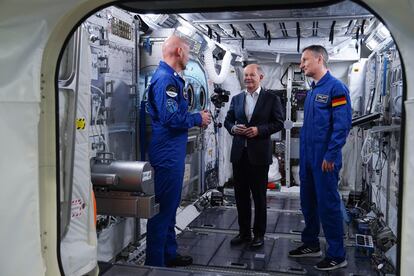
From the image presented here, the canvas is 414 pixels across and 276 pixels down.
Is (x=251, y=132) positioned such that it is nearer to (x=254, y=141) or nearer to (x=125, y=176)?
(x=254, y=141)

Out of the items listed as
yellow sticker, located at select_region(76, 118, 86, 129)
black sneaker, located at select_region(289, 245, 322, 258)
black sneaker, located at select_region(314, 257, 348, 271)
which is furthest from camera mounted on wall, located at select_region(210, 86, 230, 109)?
yellow sticker, located at select_region(76, 118, 86, 129)

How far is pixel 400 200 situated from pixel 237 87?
7943 mm

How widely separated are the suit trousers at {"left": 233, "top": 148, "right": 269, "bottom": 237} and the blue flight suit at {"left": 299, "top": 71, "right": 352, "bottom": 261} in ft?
2.20

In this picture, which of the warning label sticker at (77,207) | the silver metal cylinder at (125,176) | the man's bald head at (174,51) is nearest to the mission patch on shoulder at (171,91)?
the man's bald head at (174,51)

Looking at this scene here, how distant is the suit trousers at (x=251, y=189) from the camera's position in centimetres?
509

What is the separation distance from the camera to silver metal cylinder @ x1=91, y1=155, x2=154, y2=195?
3.72 meters

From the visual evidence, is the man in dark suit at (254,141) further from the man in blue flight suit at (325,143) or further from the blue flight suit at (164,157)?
the blue flight suit at (164,157)

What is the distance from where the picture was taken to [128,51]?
4.94 metres

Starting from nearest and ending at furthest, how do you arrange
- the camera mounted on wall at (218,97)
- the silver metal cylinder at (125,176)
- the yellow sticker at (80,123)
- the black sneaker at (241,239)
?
the yellow sticker at (80,123)
the silver metal cylinder at (125,176)
the black sneaker at (241,239)
the camera mounted on wall at (218,97)

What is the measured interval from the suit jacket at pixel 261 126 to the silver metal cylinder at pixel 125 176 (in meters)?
1.52

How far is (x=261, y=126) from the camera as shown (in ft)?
16.4

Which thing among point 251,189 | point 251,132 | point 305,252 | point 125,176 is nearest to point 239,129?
point 251,132

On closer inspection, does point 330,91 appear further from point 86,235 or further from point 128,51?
point 86,235

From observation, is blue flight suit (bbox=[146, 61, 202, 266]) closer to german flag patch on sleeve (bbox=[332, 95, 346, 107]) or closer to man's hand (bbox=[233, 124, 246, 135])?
man's hand (bbox=[233, 124, 246, 135])
